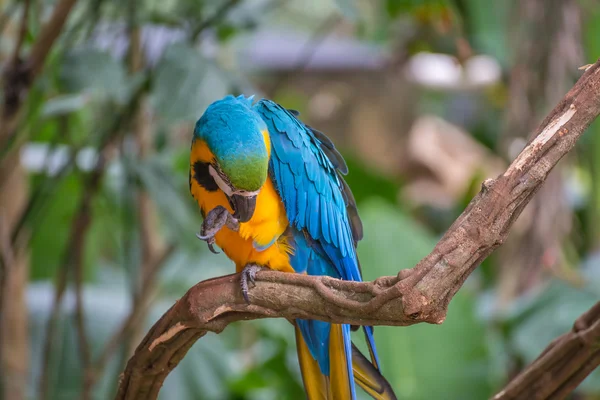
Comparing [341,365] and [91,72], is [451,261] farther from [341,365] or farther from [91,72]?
[91,72]

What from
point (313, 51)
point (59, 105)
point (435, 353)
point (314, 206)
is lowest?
point (435, 353)

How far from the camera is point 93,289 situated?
7.25 feet

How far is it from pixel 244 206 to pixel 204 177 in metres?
0.10

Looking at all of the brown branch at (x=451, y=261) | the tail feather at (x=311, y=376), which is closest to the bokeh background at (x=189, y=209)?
the tail feather at (x=311, y=376)

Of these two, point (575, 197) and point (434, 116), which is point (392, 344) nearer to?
point (575, 197)

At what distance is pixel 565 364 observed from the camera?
34.8 inches

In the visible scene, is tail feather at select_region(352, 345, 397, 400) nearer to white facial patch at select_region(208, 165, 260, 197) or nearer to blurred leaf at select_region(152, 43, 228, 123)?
white facial patch at select_region(208, 165, 260, 197)

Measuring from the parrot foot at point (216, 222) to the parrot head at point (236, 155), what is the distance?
13mm

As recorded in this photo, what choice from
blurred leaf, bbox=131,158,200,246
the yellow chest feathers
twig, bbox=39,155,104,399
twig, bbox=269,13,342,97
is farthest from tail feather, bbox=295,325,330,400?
twig, bbox=269,13,342,97

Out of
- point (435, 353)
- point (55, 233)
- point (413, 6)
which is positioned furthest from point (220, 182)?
point (55, 233)

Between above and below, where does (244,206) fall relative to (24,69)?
below

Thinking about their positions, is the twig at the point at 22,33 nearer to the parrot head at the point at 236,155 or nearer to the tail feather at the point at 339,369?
the parrot head at the point at 236,155

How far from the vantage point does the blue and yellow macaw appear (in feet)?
2.96

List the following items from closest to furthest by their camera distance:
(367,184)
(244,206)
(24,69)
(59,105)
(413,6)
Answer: (244,206) < (24,69) < (59,105) < (413,6) < (367,184)
